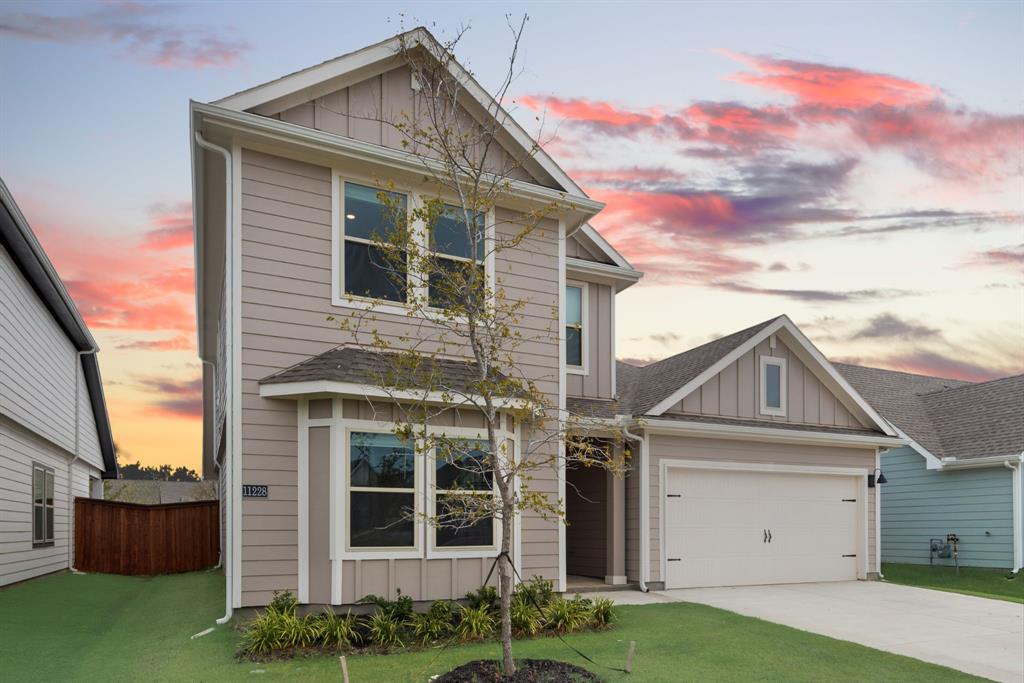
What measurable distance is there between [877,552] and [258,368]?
41.4 feet

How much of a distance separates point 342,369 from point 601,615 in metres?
4.33

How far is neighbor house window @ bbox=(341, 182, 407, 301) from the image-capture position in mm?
9867

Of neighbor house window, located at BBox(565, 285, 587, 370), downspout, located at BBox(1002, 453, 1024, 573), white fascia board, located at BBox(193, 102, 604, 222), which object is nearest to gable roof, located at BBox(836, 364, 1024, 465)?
downspout, located at BBox(1002, 453, 1024, 573)

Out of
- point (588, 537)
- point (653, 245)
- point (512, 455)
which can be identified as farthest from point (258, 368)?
point (653, 245)

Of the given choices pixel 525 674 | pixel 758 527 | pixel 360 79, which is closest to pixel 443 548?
pixel 525 674

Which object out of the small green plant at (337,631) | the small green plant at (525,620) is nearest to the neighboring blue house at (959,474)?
the small green plant at (525,620)

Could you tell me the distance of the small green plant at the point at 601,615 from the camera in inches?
370

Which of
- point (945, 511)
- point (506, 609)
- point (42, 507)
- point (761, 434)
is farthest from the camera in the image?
point (945, 511)

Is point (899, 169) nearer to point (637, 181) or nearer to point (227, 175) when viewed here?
point (637, 181)

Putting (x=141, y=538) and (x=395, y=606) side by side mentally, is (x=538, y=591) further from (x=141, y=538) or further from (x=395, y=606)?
(x=141, y=538)

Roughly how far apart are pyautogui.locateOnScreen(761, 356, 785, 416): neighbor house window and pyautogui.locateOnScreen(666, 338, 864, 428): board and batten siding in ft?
0.27

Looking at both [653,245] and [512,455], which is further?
[653,245]

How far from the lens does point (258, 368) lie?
30.0 ft

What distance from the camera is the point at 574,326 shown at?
13.7m
